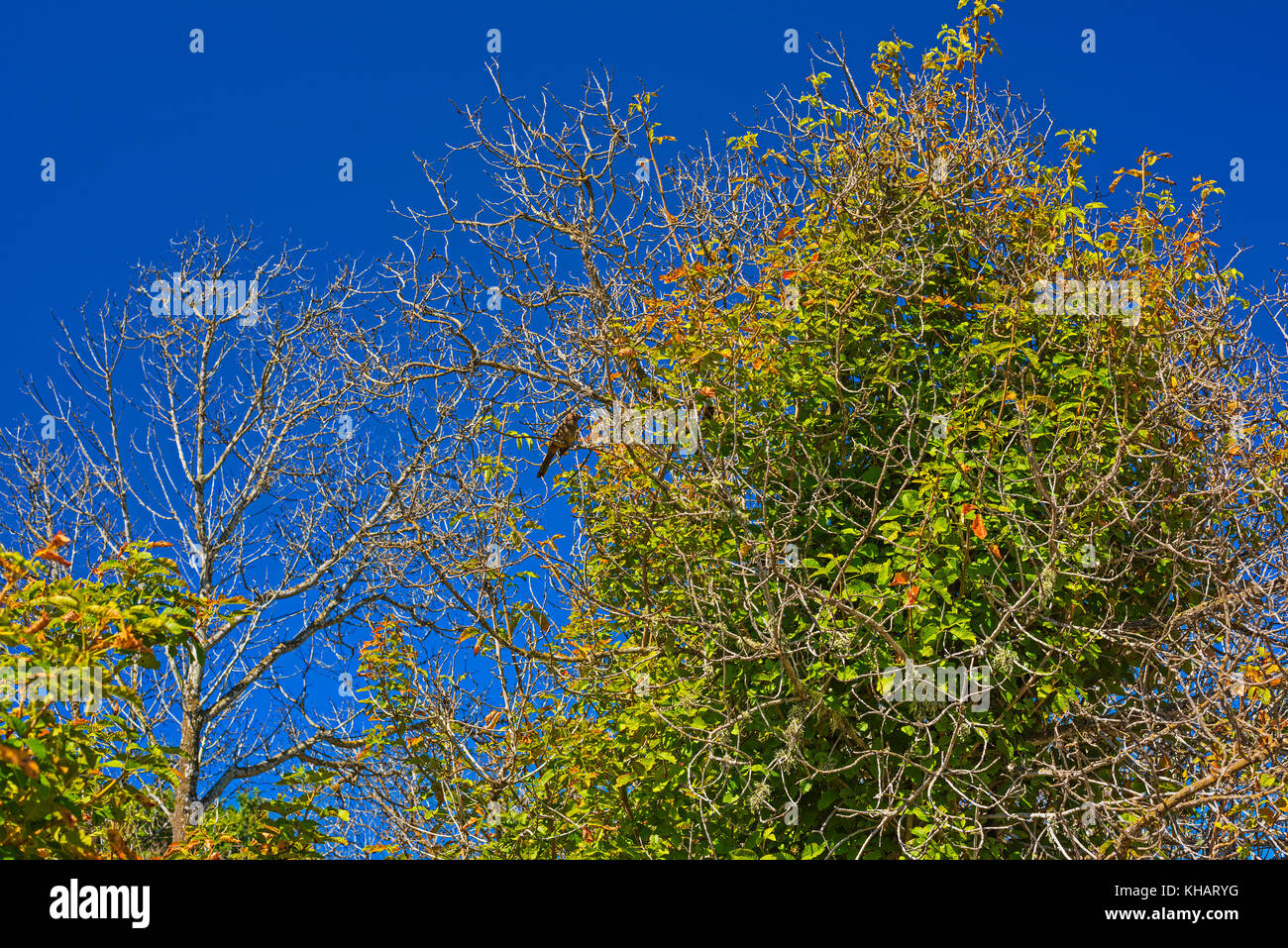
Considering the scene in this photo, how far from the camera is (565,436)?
6.39 meters

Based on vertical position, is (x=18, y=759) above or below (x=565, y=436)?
below

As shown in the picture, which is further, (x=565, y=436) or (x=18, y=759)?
(x=565, y=436)

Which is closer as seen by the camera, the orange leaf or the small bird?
the orange leaf

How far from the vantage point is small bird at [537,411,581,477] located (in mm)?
6324

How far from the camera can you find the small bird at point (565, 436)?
632 centimetres

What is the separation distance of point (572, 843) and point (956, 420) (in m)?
3.37

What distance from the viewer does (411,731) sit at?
680 cm

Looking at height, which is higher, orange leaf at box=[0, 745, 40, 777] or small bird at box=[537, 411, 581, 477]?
small bird at box=[537, 411, 581, 477]

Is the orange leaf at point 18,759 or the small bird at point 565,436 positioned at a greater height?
the small bird at point 565,436

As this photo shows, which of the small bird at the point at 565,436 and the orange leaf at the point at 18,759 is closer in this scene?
the orange leaf at the point at 18,759
